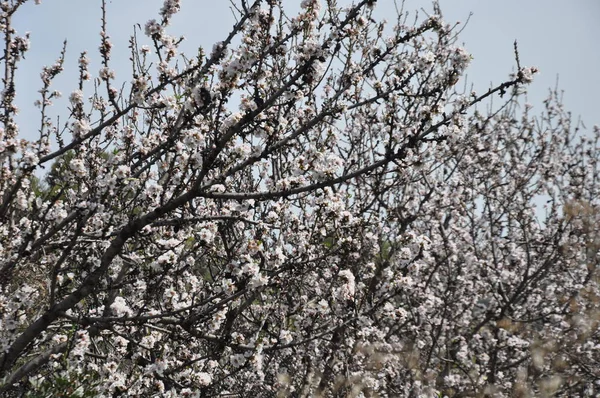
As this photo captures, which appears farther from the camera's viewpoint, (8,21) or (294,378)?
(294,378)

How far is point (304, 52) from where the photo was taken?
361cm

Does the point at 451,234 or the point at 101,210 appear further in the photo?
the point at 451,234

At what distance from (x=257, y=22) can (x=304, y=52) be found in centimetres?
78

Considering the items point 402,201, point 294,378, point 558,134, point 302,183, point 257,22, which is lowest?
point 294,378

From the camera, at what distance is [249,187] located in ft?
21.4

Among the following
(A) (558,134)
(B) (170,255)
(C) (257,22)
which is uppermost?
(A) (558,134)

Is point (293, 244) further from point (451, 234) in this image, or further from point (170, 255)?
point (451, 234)

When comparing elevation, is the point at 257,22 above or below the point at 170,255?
above

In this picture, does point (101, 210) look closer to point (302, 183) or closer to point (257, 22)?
point (302, 183)

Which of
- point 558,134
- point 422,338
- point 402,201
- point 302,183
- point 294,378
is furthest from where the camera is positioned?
point 558,134

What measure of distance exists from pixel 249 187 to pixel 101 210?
2953mm

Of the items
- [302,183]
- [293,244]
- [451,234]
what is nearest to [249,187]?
[293,244]

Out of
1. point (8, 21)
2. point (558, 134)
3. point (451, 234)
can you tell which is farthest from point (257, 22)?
point (558, 134)

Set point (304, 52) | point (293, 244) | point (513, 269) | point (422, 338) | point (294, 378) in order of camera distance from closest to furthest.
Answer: point (304, 52)
point (293, 244)
point (294, 378)
point (422, 338)
point (513, 269)
